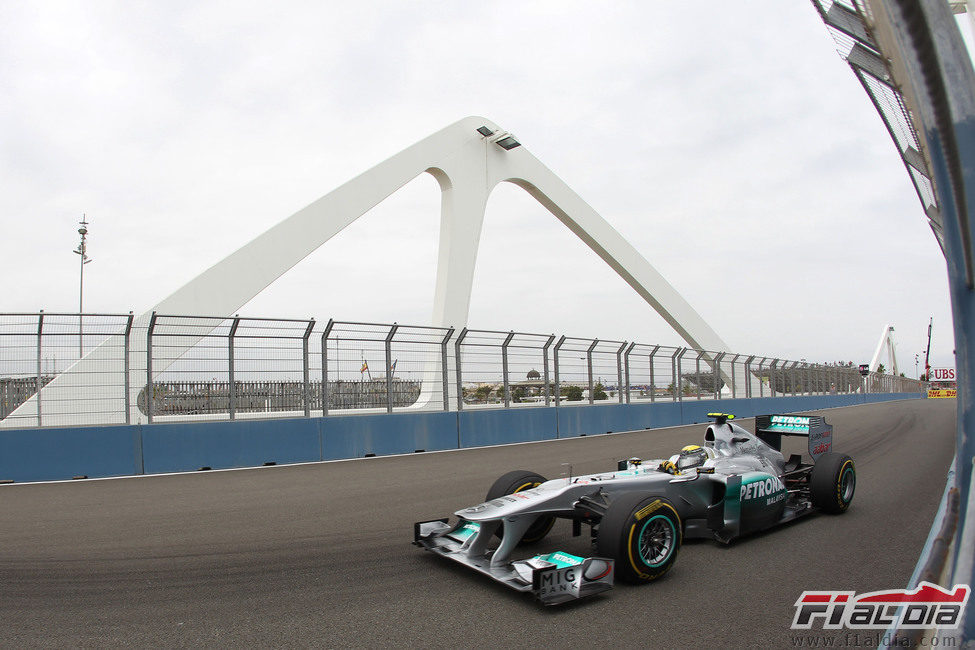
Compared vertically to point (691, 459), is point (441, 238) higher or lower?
higher

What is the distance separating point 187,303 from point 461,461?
901 cm

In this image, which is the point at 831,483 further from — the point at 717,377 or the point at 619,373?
the point at 717,377

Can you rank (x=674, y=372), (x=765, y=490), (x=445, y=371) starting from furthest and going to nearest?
(x=674, y=372)
(x=445, y=371)
(x=765, y=490)

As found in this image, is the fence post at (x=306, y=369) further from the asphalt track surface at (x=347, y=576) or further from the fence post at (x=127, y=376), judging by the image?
the asphalt track surface at (x=347, y=576)

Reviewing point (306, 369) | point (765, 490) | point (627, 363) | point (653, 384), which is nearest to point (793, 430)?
point (765, 490)

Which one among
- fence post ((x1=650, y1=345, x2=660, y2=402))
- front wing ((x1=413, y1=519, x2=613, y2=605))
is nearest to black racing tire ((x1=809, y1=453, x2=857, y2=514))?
front wing ((x1=413, y1=519, x2=613, y2=605))

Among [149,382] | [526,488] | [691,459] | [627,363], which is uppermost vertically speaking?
[627,363]

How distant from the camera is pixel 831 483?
583cm

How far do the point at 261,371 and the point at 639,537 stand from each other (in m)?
8.25

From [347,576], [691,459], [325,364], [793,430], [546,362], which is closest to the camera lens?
[347,576]

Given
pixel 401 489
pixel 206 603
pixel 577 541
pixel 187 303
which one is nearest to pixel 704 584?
pixel 577 541

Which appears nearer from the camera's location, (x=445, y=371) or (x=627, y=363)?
(x=445, y=371)

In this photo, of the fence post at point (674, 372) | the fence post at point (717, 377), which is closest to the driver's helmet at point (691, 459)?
the fence post at point (674, 372)

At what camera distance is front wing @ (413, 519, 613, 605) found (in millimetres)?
3547
